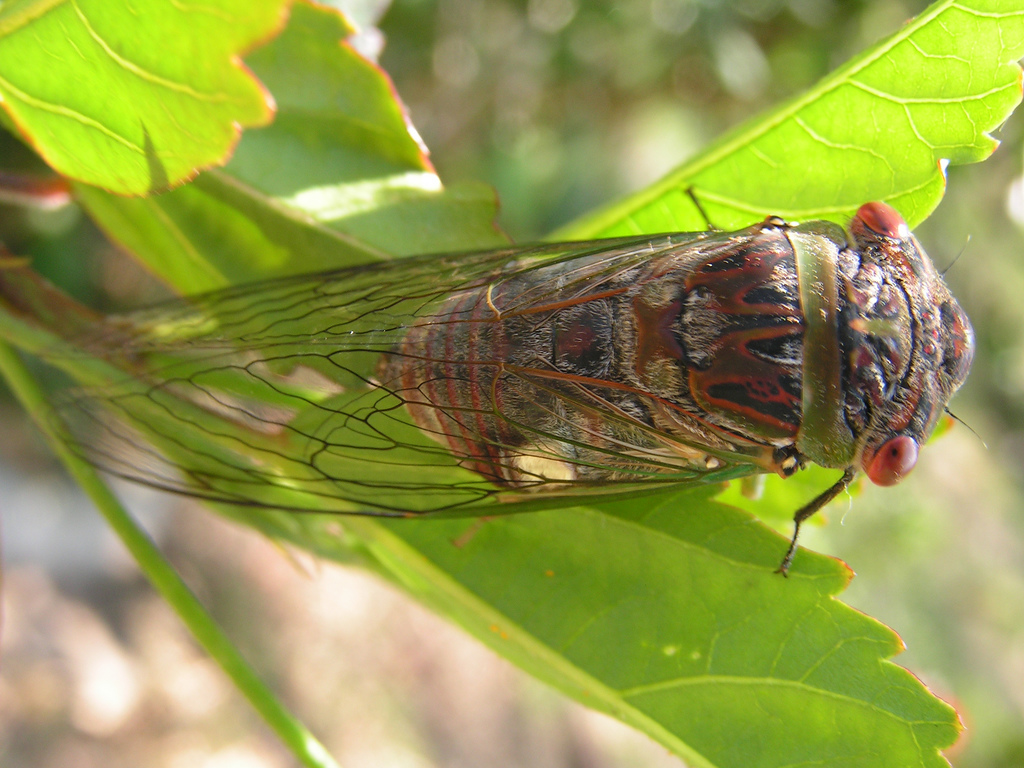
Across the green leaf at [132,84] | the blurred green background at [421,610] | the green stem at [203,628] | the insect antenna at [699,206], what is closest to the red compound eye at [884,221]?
the insect antenna at [699,206]

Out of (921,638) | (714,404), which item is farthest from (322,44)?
(921,638)

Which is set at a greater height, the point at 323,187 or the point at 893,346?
the point at 323,187

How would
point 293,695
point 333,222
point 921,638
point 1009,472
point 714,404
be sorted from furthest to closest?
point 1009,472 < point 921,638 < point 293,695 < point 333,222 < point 714,404

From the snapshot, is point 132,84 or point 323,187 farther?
point 323,187

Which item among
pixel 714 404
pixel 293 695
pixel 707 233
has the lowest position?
pixel 293 695

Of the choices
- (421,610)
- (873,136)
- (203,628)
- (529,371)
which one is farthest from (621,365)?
(421,610)

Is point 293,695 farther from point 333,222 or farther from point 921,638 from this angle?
point 921,638

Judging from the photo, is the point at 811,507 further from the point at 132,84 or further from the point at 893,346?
the point at 132,84

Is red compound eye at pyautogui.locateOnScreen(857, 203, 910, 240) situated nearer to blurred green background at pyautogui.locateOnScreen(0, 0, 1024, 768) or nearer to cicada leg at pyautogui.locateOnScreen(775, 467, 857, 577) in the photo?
cicada leg at pyautogui.locateOnScreen(775, 467, 857, 577)
